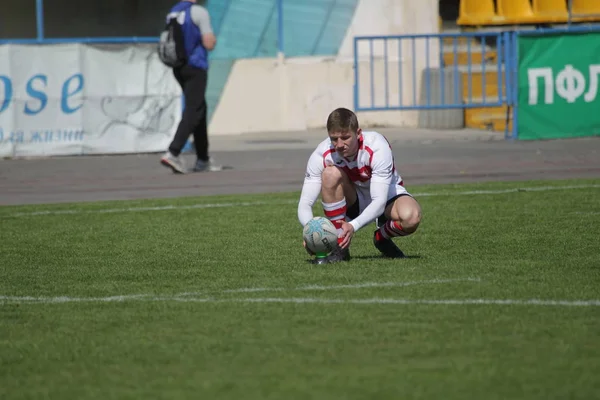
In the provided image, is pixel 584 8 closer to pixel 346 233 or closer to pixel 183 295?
pixel 346 233

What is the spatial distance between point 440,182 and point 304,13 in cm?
964

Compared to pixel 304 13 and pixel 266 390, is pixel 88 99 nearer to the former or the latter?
pixel 304 13

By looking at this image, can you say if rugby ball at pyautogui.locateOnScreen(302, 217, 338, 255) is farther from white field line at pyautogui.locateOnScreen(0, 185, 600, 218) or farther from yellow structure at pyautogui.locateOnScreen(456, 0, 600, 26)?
yellow structure at pyautogui.locateOnScreen(456, 0, 600, 26)

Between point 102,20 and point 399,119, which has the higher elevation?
point 102,20

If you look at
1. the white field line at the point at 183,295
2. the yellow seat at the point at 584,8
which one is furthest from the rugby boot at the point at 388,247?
the yellow seat at the point at 584,8

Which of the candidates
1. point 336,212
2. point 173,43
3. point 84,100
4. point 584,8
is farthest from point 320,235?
point 584,8

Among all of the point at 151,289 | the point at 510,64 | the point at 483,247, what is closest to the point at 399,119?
the point at 510,64

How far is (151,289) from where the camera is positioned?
756cm

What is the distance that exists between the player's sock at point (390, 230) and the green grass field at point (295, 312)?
0.66 feet

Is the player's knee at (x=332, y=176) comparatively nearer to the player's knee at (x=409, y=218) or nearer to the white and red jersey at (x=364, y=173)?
the white and red jersey at (x=364, y=173)

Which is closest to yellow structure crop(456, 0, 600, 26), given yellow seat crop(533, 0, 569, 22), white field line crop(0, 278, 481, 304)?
yellow seat crop(533, 0, 569, 22)

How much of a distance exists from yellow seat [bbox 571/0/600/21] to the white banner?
28.2ft

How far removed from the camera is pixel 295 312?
21.9 feet

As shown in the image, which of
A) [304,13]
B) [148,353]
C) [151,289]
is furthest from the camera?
[304,13]
